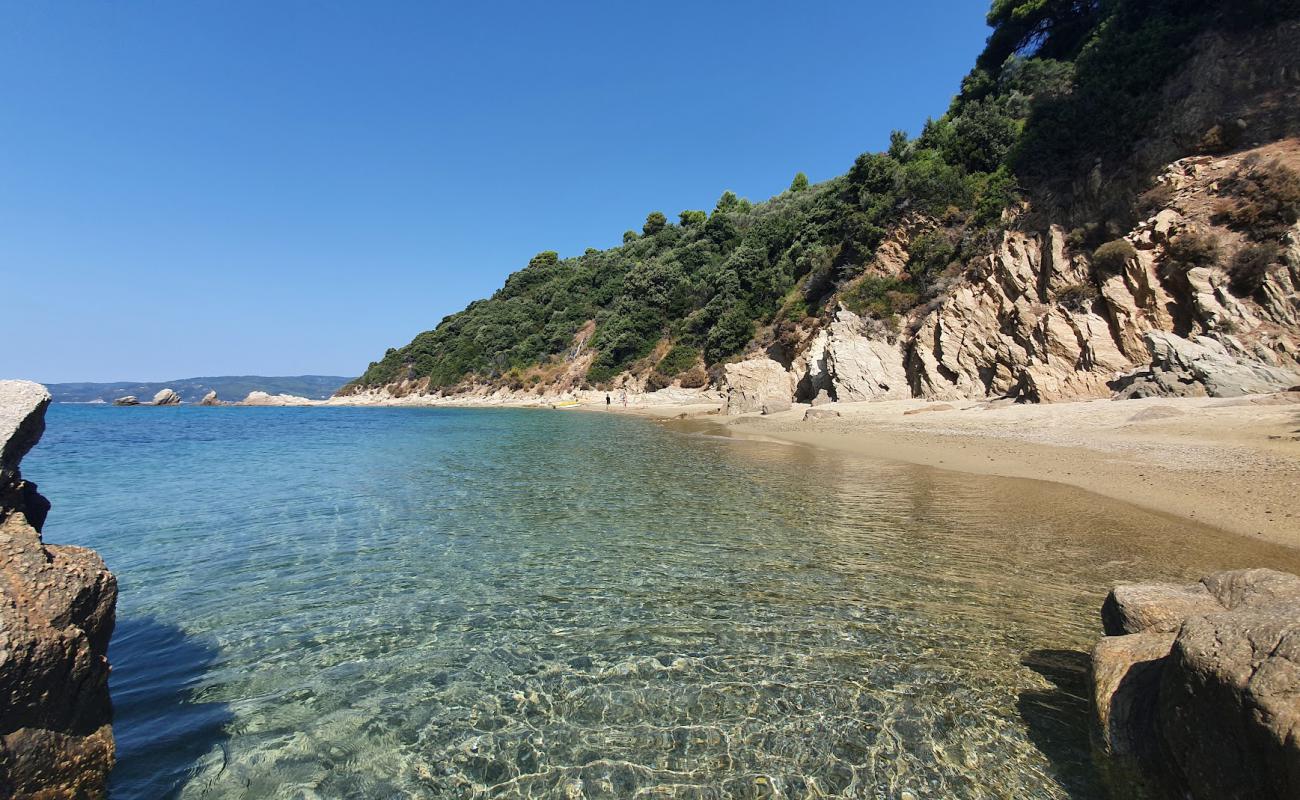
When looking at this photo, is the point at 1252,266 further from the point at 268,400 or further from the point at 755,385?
the point at 268,400

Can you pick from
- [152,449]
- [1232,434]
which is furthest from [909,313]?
[152,449]

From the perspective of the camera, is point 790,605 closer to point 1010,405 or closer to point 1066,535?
point 1066,535

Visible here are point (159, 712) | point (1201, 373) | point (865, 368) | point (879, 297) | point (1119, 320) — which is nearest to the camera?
point (159, 712)

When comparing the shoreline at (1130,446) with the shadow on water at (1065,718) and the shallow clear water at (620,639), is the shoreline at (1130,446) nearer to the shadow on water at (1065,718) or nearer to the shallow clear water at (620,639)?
the shallow clear water at (620,639)

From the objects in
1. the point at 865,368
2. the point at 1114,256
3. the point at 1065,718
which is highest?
the point at 1114,256

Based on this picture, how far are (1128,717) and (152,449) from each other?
102 ft

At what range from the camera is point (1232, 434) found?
11.9 meters

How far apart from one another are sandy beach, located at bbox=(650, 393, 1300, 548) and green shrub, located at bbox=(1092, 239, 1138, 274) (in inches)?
250

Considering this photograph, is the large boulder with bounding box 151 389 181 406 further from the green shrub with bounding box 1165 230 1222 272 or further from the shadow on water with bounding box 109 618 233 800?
the green shrub with bounding box 1165 230 1222 272

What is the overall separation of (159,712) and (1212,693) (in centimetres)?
665

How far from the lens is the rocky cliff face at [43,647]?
8.85 feet

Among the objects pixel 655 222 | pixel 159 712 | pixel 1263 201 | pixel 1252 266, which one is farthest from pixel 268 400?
pixel 1263 201

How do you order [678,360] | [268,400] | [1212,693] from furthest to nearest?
1. [268,400]
2. [678,360]
3. [1212,693]

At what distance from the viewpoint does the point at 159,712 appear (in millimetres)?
4430
